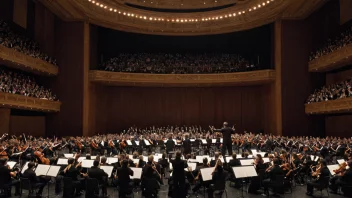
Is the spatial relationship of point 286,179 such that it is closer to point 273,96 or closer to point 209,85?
point 273,96

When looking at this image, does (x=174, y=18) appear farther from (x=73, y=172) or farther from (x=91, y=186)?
(x=91, y=186)

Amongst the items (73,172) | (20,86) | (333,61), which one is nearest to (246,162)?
(73,172)

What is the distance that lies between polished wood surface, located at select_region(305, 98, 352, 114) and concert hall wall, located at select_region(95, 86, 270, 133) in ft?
23.2

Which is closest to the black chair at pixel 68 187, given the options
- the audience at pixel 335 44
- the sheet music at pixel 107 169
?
the sheet music at pixel 107 169

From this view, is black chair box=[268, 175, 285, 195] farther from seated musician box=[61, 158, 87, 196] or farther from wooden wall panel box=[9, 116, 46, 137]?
wooden wall panel box=[9, 116, 46, 137]

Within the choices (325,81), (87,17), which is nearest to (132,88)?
(87,17)

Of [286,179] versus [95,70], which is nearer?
[286,179]

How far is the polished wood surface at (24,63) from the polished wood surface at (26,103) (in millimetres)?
2216

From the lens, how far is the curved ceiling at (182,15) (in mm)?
22906

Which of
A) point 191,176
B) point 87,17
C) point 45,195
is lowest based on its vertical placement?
point 45,195

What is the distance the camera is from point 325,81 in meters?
24.6

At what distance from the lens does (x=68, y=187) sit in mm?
9047

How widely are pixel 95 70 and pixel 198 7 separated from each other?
1003 centimetres

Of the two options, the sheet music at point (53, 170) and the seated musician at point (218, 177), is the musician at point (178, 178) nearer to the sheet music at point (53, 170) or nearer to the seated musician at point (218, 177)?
the seated musician at point (218, 177)
